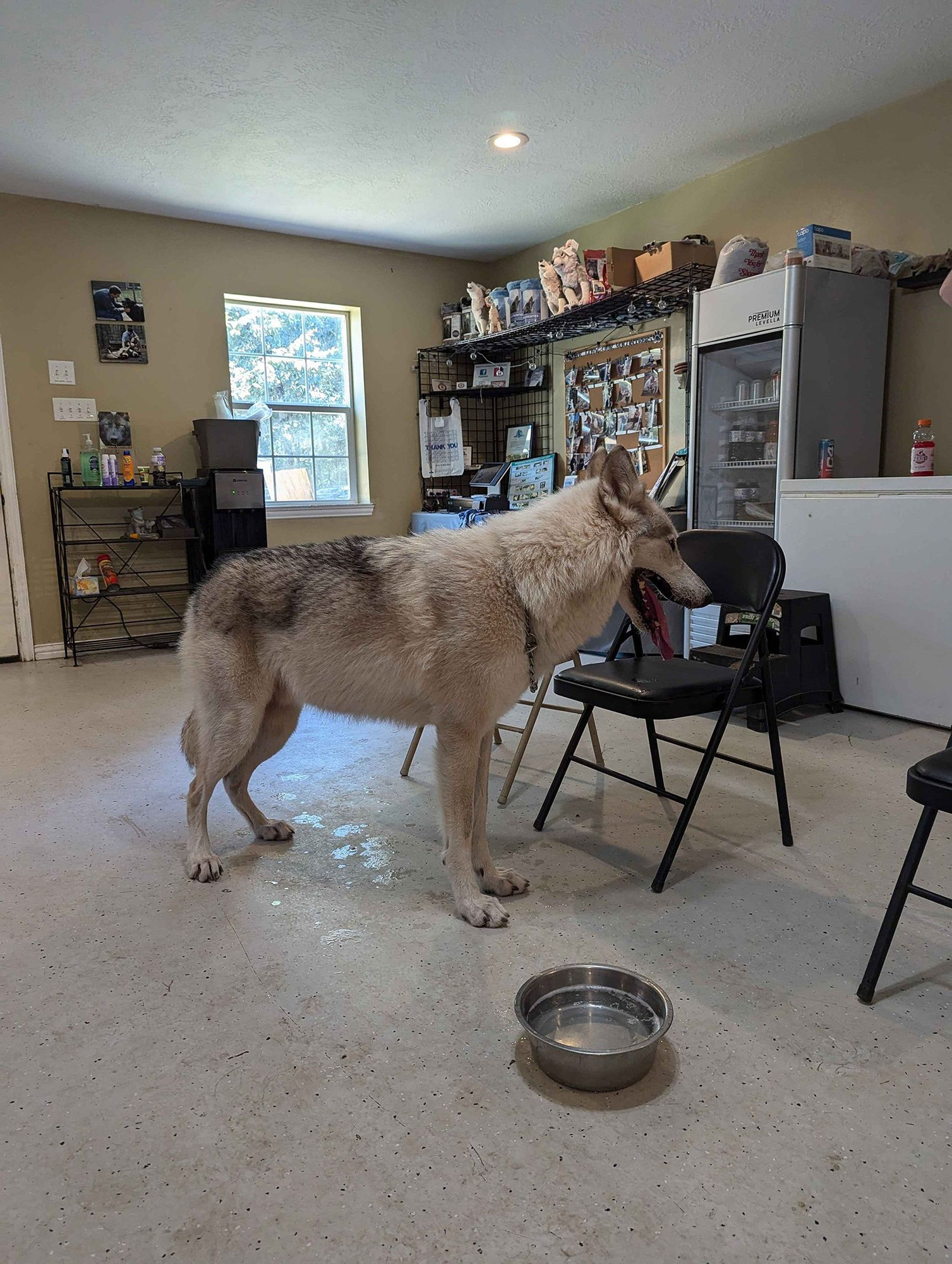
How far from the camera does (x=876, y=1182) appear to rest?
1.17 metres

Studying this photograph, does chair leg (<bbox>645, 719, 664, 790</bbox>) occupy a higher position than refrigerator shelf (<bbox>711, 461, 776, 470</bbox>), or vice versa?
refrigerator shelf (<bbox>711, 461, 776, 470</bbox>)

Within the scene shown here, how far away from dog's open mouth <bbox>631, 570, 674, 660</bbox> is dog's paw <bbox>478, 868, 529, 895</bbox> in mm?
770

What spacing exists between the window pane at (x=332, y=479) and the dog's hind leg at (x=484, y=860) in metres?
4.87

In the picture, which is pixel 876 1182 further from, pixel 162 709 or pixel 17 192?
pixel 17 192

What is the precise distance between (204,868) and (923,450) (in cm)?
375

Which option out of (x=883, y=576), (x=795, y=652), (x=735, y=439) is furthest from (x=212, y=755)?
(x=735, y=439)

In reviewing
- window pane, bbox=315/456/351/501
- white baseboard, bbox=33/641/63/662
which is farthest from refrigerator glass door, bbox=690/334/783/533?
white baseboard, bbox=33/641/63/662

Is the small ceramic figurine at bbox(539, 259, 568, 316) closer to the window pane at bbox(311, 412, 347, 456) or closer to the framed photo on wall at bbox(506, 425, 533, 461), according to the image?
the framed photo on wall at bbox(506, 425, 533, 461)

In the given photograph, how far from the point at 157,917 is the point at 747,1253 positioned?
157 centimetres

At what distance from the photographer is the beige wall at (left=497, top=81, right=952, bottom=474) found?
12.5 feet

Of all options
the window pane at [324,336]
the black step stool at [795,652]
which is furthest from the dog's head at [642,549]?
the window pane at [324,336]

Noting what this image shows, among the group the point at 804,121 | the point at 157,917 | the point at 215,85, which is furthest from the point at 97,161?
the point at 157,917

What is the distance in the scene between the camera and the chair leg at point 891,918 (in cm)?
155

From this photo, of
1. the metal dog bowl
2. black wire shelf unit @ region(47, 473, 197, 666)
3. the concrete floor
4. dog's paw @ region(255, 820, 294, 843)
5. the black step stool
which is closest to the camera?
the concrete floor
